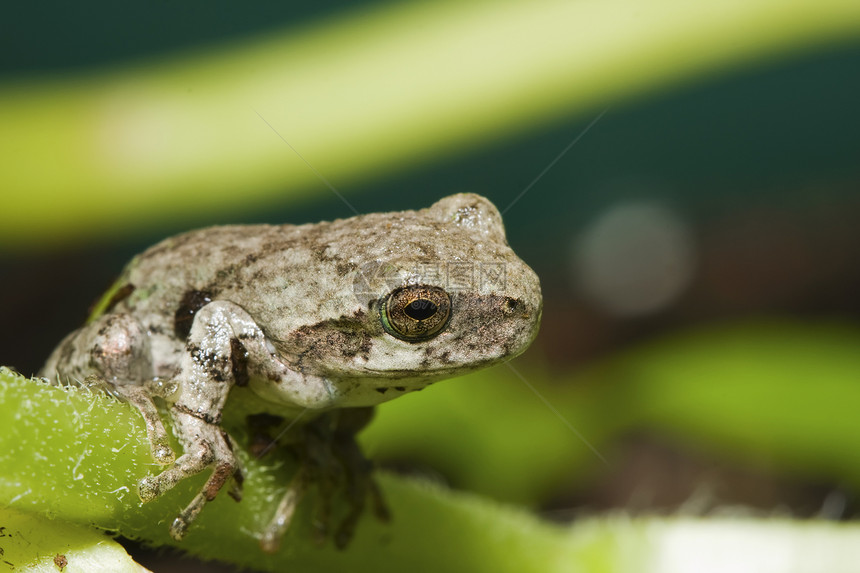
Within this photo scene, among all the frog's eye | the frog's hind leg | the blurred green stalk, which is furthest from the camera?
the blurred green stalk

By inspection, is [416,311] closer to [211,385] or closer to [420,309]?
[420,309]

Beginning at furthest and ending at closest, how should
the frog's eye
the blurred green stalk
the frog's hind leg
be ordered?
the blurred green stalk
the frog's eye
the frog's hind leg

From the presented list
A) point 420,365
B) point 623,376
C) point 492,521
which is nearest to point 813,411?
point 623,376

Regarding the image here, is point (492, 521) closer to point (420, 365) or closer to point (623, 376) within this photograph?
point (420, 365)

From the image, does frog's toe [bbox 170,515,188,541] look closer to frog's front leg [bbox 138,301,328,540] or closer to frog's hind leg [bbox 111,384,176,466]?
frog's front leg [bbox 138,301,328,540]

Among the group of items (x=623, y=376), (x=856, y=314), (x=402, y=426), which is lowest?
(x=402, y=426)

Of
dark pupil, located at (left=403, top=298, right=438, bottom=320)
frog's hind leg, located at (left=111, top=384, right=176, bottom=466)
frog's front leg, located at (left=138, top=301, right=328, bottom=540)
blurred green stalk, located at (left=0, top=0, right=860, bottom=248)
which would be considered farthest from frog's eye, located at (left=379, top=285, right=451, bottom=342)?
blurred green stalk, located at (left=0, top=0, right=860, bottom=248)

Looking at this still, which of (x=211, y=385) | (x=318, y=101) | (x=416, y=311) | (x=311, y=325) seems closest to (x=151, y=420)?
(x=211, y=385)
